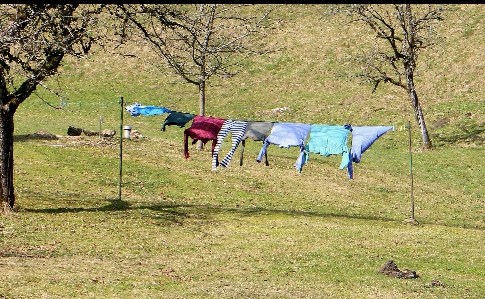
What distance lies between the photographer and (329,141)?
23.7 metres

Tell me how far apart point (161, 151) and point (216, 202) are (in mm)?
9131

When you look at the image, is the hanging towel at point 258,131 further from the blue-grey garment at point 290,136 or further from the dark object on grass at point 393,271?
the dark object on grass at point 393,271

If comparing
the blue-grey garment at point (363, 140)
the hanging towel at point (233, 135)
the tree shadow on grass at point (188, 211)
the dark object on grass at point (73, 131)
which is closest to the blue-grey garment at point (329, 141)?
the blue-grey garment at point (363, 140)

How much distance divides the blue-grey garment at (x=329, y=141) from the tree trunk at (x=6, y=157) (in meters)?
9.19

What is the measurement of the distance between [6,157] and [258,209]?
8976mm

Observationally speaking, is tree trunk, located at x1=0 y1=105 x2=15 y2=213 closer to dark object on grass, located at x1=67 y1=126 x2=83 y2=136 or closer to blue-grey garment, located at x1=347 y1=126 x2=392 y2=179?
blue-grey garment, located at x1=347 y1=126 x2=392 y2=179

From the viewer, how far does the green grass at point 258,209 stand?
54.3 feet

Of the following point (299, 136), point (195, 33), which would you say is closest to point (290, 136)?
point (299, 136)

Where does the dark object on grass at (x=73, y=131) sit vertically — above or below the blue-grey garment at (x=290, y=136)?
above

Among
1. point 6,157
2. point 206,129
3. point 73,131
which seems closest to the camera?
point 6,157

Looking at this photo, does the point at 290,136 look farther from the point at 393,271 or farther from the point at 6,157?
the point at 6,157

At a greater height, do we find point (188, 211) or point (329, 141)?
point (329, 141)

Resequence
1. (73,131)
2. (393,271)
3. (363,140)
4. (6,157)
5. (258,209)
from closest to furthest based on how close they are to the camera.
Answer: (393,271) → (6,157) → (363,140) → (258,209) → (73,131)

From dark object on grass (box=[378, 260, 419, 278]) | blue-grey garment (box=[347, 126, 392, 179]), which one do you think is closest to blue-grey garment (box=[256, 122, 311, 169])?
blue-grey garment (box=[347, 126, 392, 179])
